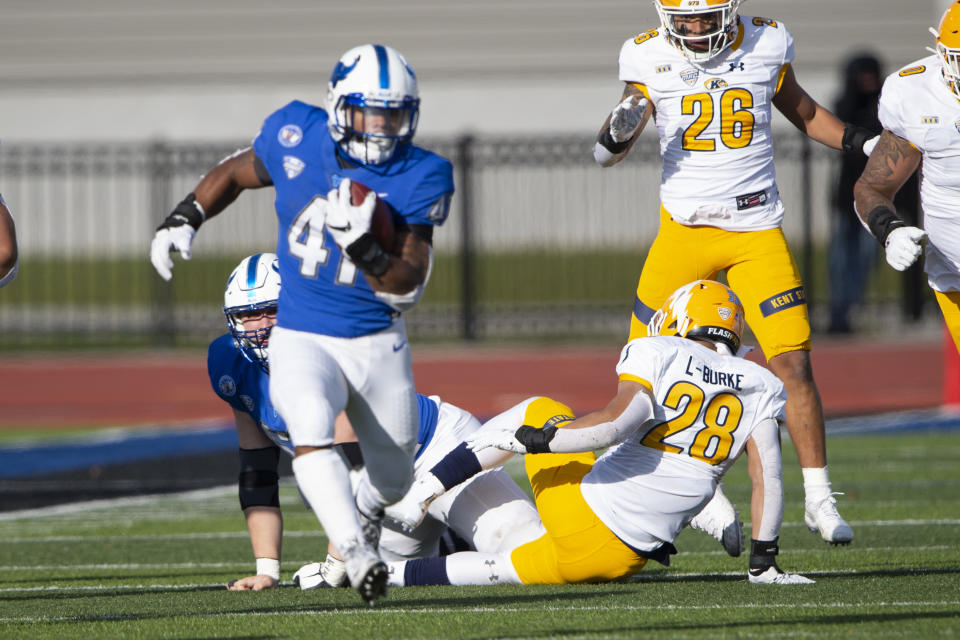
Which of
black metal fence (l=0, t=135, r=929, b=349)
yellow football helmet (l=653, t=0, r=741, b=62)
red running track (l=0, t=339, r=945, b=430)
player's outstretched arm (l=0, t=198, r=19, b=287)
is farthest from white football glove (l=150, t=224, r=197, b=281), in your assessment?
black metal fence (l=0, t=135, r=929, b=349)

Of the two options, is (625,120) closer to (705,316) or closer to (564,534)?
(705,316)

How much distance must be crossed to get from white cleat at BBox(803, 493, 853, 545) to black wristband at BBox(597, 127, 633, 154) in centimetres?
167

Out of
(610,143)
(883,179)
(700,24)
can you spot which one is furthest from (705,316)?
(700,24)

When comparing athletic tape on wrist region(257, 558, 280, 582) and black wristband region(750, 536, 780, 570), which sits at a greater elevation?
black wristband region(750, 536, 780, 570)

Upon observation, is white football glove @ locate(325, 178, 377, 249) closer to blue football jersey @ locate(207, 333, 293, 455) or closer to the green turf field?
the green turf field

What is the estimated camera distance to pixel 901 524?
6852 mm

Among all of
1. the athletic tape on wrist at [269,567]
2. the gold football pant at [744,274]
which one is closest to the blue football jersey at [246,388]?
the athletic tape on wrist at [269,567]

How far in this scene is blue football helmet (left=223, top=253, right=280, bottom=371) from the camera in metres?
5.37

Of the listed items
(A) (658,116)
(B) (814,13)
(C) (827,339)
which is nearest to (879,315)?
(C) (827,339)

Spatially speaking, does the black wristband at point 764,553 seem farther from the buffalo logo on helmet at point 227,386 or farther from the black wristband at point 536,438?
the buffalo logo on helmet at point 227,386

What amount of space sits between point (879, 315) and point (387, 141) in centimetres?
1188

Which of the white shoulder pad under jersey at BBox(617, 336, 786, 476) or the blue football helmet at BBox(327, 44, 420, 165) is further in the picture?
the white shoulder pad under jersey at BBox(617, 336, 786, 476)

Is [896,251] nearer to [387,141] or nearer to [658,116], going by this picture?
[658,116]

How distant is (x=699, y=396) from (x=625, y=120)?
1526 mm
